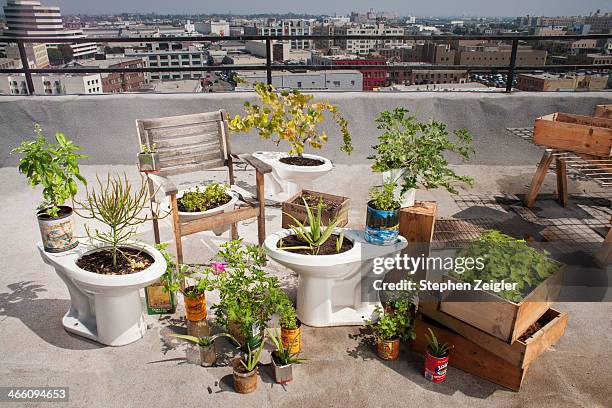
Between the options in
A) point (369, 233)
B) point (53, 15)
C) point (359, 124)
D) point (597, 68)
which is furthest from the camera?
point (53, 15)

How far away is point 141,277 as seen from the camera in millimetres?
2420

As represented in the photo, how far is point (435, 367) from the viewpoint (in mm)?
2338

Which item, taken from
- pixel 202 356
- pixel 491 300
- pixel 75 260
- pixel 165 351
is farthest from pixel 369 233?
pixel 75 260

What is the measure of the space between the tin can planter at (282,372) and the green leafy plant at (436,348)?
2.34 feet

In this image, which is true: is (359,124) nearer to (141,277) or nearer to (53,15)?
(141,277)

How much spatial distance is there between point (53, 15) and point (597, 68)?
5305 cm

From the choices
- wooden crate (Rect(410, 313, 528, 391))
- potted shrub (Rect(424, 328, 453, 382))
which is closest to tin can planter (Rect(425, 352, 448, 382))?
potted shrub (Rect(424, 328, 453, 382))

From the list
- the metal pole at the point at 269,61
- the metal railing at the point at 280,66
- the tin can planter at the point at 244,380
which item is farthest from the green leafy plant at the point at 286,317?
the metal pole at the point at 269,61

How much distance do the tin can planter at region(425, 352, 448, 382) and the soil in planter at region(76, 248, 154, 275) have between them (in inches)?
61.9

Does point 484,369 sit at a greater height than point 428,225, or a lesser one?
lesser

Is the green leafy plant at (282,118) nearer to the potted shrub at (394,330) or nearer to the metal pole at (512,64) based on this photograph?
the potted shrub at (394,330)

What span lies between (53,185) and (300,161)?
7.32 ft

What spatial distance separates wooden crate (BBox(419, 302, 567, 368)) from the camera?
222 cm

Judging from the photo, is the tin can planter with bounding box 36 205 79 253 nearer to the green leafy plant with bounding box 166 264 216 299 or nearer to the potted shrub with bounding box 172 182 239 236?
the green leafy plant with bounding box 166 264 216 299
